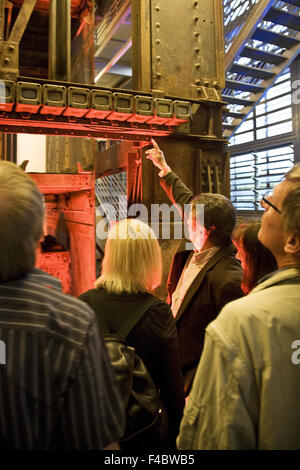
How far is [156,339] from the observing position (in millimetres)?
1965

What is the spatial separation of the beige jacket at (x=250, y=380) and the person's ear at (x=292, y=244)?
0.71 ft

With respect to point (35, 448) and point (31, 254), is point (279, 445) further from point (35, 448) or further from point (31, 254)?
point (31, 254)

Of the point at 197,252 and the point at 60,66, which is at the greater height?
the point at 60,66

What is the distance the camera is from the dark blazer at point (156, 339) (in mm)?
1939

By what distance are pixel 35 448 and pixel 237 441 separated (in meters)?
0.65

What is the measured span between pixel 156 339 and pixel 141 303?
0.69 ft

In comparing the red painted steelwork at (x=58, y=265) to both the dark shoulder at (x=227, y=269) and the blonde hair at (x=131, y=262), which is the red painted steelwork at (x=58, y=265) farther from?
the blonde hair at (x=131, y=262)

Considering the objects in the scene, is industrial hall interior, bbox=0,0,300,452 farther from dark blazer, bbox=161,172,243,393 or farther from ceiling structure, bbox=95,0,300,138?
ceiling structure, bbox=95,0,300,138

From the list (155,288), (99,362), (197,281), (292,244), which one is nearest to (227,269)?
(197,281)

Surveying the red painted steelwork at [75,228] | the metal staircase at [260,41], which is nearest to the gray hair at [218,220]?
the metal staircase at [260,41]

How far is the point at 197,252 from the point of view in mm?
2928

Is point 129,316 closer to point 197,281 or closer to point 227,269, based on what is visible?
point 197,281

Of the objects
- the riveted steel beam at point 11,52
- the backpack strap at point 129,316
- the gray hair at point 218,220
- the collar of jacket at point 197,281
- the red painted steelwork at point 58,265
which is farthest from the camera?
the red painted steelwork at point 58,265
